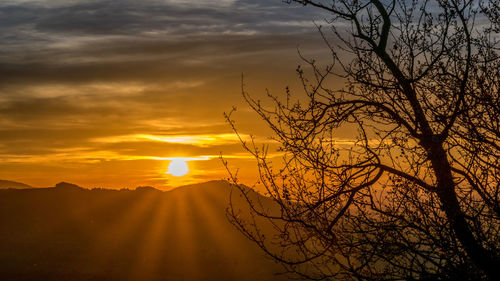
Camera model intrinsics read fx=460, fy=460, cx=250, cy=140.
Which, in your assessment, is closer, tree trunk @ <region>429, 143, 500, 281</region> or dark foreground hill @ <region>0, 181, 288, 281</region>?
tree trunk @ <region>429, 143, 500, 281</region>

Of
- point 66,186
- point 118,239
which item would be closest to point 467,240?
point 118,239

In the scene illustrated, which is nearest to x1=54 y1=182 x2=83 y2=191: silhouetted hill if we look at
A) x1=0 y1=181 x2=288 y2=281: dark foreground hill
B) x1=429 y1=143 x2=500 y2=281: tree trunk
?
x1=0 y1=181 x2=288 y2=281: dark foreground hill

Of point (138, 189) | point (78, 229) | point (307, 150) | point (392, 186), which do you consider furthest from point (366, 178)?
point (138, 189)


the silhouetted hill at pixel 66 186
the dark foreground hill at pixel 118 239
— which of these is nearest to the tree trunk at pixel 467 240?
the dark foreground hill at pixel 118 239

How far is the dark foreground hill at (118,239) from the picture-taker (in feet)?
302

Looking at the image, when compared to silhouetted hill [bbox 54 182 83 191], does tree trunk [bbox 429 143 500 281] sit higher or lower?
lower

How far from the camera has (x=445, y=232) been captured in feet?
28.0

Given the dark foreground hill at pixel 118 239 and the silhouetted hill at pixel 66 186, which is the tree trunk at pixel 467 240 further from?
the silhouetted hill at pixel 66 186

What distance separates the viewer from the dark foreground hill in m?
92.1

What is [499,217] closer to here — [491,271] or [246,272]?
[491,271]

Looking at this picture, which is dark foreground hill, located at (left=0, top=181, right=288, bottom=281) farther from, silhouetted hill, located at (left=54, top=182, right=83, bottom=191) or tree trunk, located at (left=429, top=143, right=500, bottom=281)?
tree trunk, located at (left=429, top=143, right=500, bottom=281)

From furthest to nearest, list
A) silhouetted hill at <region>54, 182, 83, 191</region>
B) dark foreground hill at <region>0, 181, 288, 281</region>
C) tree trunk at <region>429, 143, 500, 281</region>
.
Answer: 1. silhouetted hill at <region>54, 182, 83, 191</region>
2. dark foreground hill at <region>0, 181, 288, 281</region>
3. tree trunk at <region>429, 143, 500, 281</region>

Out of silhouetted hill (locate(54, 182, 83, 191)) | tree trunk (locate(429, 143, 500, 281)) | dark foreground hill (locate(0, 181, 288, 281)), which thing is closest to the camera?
tree trunk (locate(429, 143, 500, 281))

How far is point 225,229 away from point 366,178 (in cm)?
12708
